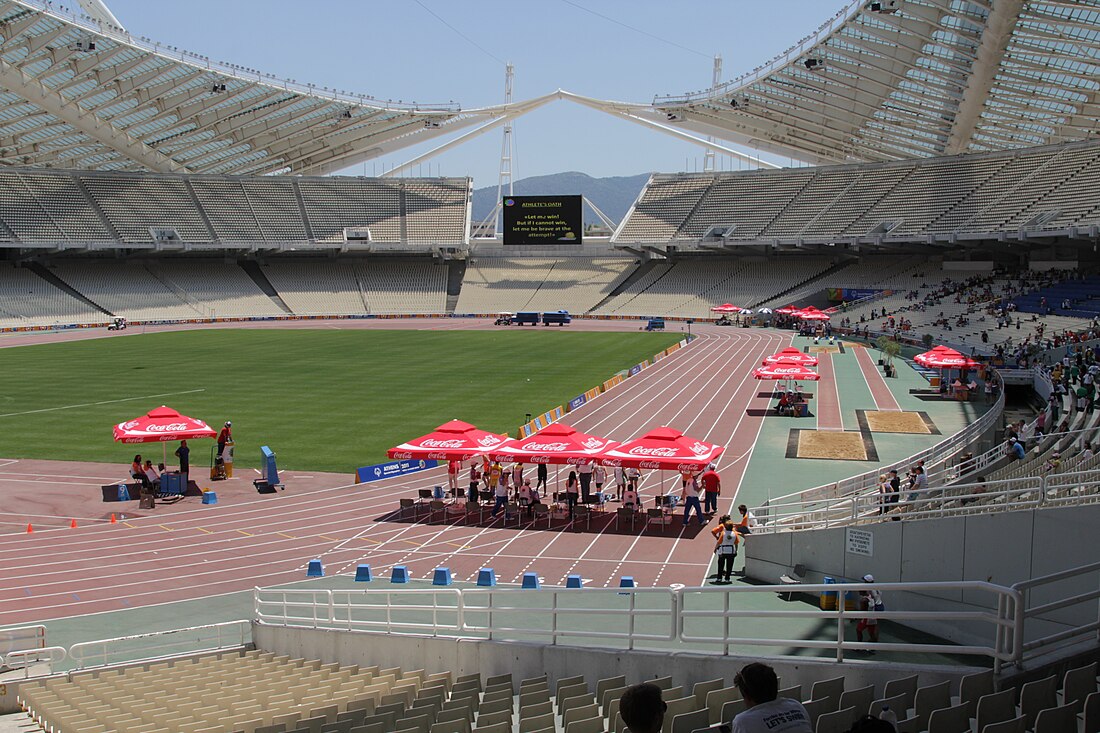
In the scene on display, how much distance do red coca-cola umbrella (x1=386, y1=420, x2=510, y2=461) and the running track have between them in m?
1.40

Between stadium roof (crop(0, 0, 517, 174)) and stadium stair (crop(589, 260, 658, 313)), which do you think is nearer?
stadium roof (crop(0, 0, 517, 174))

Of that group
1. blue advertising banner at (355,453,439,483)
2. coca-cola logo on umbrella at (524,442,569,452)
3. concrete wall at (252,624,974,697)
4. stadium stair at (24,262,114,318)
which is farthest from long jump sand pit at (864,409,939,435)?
stadium stair at (24,262,114,318)

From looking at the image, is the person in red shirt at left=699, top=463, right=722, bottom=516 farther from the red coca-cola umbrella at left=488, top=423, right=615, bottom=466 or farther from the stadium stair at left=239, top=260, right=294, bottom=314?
the stadium stair at left=239, top=260, right=294, bottom=314

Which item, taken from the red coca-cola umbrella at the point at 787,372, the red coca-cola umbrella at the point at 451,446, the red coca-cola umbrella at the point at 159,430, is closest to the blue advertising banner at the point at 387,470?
the red coca-cola umbrella at the point at 451,446

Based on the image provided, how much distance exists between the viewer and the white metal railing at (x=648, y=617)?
7.41 metres

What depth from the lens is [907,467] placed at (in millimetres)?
24469

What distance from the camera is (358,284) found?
10012 cm

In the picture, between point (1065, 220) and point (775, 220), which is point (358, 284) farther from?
point (1065, 220)

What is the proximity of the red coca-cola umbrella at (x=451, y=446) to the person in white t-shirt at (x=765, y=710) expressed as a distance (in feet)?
57.5

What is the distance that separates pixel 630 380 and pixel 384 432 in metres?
16.0

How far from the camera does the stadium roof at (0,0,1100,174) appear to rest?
170ft

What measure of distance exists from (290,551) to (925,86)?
172 feet

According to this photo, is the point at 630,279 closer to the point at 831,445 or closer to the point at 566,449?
the point at 831,445

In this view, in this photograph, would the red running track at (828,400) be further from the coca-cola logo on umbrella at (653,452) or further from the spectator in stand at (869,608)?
the spectator in stand at (869,608)
